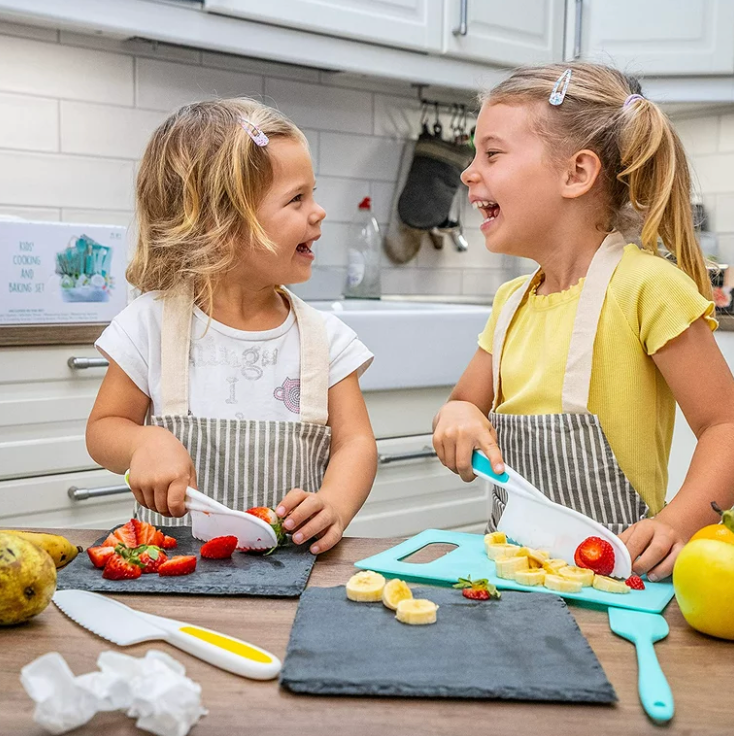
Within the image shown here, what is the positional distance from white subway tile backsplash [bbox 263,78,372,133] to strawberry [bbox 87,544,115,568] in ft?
6.63

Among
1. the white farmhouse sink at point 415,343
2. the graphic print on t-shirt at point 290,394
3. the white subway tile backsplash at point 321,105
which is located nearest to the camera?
the graphic print on t-shirt at point 290,394

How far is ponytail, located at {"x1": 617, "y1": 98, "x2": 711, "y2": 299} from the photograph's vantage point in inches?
46.9

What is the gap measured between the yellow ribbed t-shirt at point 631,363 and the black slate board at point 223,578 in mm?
468

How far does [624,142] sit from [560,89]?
4.4 inches

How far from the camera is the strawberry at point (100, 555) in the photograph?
80cm

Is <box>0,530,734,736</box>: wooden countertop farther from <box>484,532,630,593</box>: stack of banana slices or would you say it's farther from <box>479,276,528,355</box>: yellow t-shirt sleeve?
<box>479,276,528,355</box>: yellow t-shirt sleeve

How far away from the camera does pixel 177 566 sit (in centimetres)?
78

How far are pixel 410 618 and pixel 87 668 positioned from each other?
224 millimetres

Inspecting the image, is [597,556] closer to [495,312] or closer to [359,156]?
[495,312]

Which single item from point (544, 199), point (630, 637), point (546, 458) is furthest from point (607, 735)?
point (544, 199)

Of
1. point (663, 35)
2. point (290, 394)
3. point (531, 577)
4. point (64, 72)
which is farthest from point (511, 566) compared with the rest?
point (663, 35)

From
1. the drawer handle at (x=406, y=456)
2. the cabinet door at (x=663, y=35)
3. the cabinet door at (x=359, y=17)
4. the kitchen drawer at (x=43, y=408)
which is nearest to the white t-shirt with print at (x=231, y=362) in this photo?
the kitchen drawer at (x=43, y=408)

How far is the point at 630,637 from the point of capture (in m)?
0.65

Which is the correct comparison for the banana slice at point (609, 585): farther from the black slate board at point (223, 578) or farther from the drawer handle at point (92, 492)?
the drawer handle at point (92, 492)
